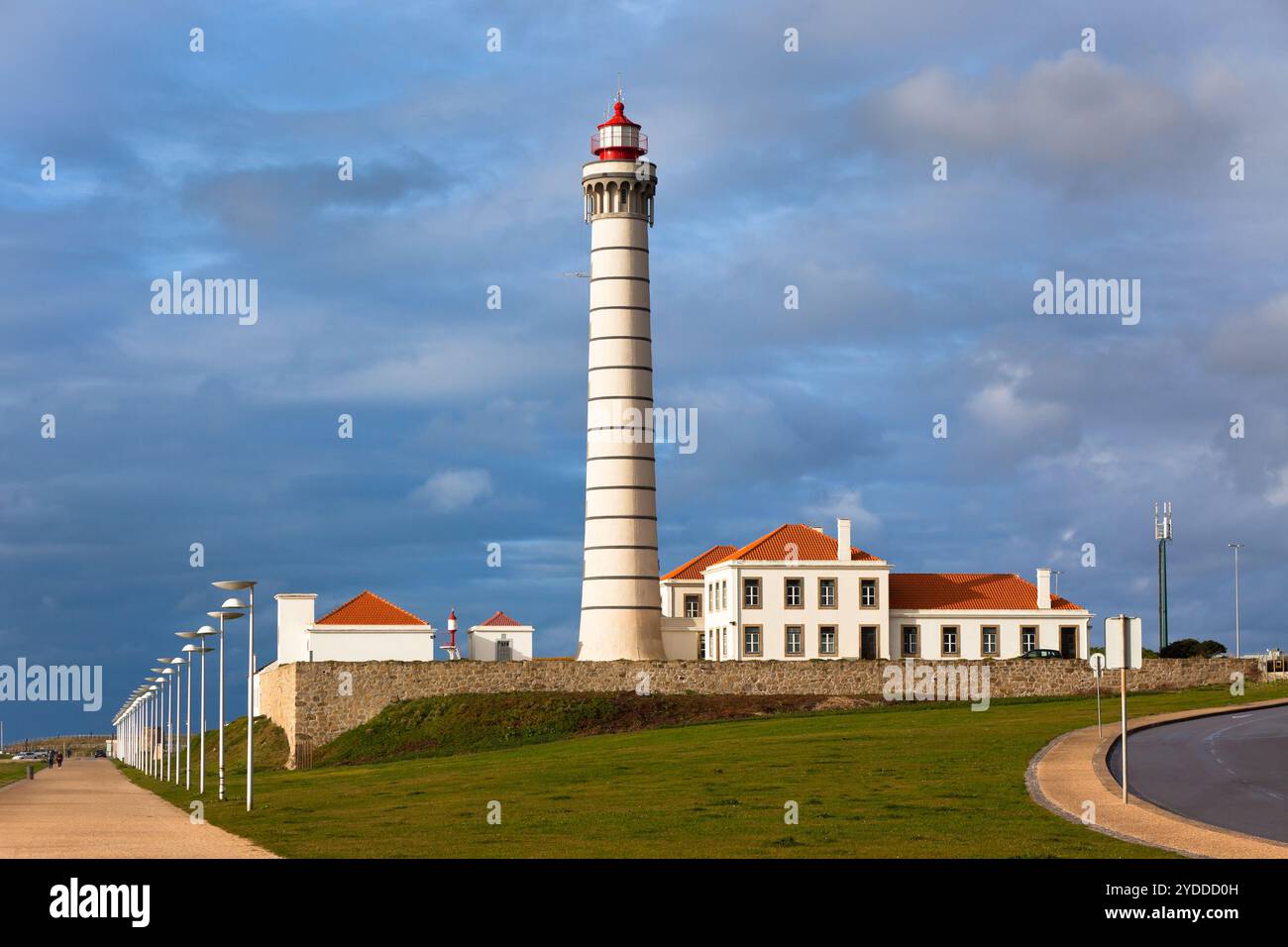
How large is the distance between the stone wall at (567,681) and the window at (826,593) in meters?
4.94

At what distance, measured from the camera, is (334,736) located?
6831 cm

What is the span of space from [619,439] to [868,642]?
1641cm

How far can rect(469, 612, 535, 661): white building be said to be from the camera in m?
81.8

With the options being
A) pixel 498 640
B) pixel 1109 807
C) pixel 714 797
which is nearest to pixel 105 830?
pixel 714 797

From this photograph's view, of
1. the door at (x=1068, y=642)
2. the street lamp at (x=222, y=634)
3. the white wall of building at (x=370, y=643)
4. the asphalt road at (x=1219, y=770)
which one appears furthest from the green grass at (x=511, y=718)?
the asphalt road at (x=1219, y=770)

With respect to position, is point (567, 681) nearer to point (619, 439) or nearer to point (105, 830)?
point (619, 439)

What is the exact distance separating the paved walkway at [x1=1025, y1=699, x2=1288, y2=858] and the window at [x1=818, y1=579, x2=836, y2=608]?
1219 inches

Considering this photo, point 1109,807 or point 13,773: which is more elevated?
point 1109,807

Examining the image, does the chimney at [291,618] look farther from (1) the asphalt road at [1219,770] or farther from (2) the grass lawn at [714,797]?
(1) the asphalt road at [1219,770]

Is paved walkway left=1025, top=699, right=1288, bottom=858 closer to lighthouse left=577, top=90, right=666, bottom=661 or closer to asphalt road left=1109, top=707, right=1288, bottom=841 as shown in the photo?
asphalt road left=1109, top=707, right=1288, bottom=841

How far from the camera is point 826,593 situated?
75688 mm

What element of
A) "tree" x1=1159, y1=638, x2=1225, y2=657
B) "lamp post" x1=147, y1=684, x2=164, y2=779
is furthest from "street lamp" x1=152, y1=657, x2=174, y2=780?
"tree" x1=1159, y1=638, x2=1225, y2=657
